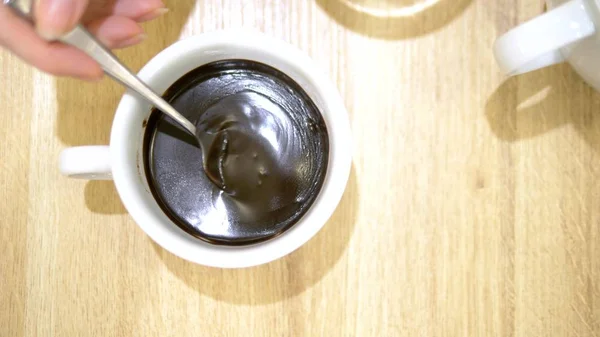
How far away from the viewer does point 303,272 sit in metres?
0.51

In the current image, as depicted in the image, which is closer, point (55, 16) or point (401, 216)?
point (55, 16)

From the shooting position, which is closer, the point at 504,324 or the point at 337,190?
the point at 337,190

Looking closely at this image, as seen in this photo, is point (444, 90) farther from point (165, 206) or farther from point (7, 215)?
point (7, 215)

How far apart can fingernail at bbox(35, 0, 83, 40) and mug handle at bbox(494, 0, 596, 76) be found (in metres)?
0.33

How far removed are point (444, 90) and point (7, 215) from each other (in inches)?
17.5

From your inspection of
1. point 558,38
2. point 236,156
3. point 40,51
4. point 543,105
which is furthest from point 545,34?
point 40,51

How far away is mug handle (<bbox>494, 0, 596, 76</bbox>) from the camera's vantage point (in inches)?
16.2

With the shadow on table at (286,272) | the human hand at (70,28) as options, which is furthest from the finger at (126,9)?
the shadow on table at (286,272)

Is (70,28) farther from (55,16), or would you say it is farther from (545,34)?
(545,34)

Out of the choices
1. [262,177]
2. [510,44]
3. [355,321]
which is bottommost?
[355,321]

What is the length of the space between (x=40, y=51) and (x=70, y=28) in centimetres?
5

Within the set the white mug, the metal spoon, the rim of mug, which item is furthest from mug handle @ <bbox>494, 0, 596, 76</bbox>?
the metal spoon

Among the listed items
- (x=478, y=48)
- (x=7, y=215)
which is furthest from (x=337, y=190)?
(x=7, y=215)

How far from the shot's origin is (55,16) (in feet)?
1.18
